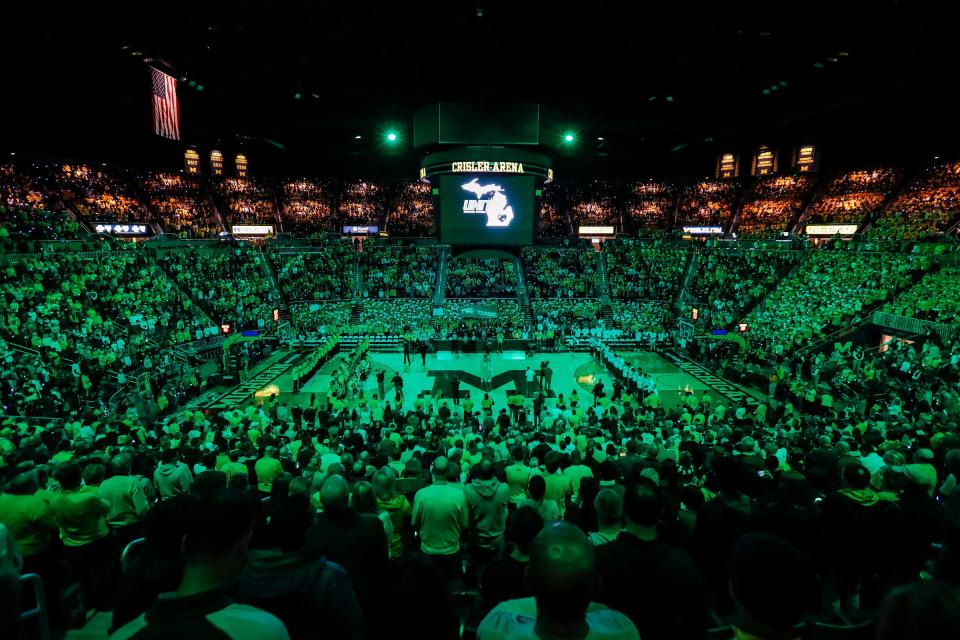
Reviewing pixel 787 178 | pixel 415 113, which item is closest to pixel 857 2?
pixel 415 113

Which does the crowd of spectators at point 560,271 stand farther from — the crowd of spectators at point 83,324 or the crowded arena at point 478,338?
the crowd of spectators at point 83,324

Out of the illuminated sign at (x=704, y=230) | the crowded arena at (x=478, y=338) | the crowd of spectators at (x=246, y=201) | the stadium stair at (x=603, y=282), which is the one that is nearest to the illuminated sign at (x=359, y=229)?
the crowded arena at (x=478, y=338)

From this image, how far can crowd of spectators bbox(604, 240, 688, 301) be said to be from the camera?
36438 millimetres

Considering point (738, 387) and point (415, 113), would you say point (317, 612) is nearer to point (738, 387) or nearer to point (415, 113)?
point (738, 387)

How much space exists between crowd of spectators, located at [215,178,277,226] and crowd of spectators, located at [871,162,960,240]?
46848mm

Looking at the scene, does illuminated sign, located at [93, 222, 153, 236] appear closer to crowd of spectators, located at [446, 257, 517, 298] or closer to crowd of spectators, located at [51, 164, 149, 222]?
crowd of spectators, located at [51, 164, 149, 222]

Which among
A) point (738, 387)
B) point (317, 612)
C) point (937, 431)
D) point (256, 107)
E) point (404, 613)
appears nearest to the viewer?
point (404, 613)

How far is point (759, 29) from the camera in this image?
764 inches

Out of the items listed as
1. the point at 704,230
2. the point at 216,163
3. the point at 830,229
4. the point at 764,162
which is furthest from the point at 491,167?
the point at 764,162

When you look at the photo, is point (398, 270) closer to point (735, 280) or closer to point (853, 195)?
point (735, 280)

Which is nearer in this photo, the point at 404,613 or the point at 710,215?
Result: the point at 404,613

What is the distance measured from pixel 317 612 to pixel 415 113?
26618 mm

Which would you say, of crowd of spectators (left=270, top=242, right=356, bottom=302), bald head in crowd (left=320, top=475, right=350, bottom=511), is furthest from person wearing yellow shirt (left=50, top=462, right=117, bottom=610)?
crowd of spectators (left=270, top=242, right=356, bottom=302)

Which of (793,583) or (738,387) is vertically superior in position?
(793,583)
